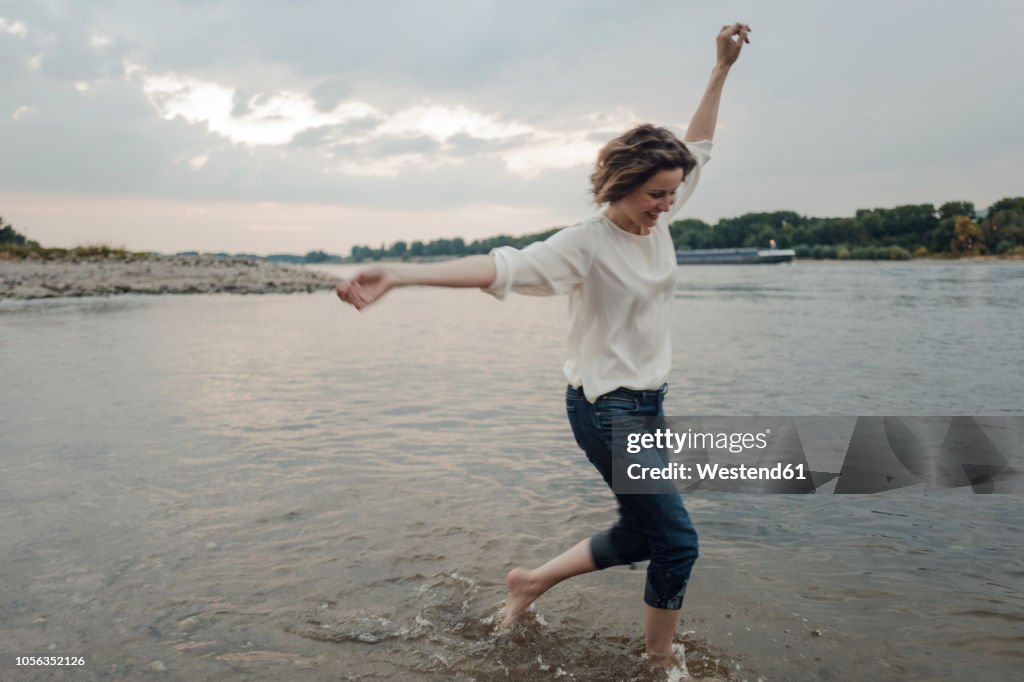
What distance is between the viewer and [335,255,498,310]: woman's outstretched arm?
2.64m

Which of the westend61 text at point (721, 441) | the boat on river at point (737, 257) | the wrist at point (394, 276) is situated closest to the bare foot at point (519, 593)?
the wrist at point (394, 276)

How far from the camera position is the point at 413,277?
108 inches

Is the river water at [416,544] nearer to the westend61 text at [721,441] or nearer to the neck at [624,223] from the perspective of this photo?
the westend61 text at [721,441]

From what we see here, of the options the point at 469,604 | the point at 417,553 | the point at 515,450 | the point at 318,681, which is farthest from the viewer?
the point at 515,450

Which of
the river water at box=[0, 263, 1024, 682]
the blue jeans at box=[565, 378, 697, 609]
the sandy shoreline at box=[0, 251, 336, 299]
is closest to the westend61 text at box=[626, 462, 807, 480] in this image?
the river water at box=[0, 263, 1024, 682]

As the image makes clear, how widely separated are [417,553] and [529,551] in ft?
2.37

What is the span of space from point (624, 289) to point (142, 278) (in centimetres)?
3581

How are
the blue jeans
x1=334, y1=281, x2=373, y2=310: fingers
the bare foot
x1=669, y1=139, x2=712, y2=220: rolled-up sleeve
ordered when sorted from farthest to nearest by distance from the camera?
the bare foot, x1=669, y1=139, x2=712, y2=220: rolled-up sleeve, the blue jeans, x1=334, y1=281, x2=373, y2=310: fingers

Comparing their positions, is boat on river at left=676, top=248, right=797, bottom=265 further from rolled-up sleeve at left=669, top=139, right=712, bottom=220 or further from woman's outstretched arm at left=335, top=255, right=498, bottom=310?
woman's outstretched arm at left=335, top=255, right=498, bottom=310

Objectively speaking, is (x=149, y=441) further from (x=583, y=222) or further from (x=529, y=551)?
(x=583, y=222)

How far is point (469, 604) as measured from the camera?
4.25 m

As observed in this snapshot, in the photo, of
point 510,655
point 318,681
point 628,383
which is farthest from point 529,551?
point 628,383

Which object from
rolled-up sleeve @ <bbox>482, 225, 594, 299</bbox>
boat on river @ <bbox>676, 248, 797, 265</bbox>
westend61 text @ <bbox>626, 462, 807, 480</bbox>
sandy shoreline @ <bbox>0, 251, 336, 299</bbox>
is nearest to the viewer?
rolled-up sleeve @ <bbox>482, 225, 594, 299</bbox>

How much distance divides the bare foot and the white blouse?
125cm
